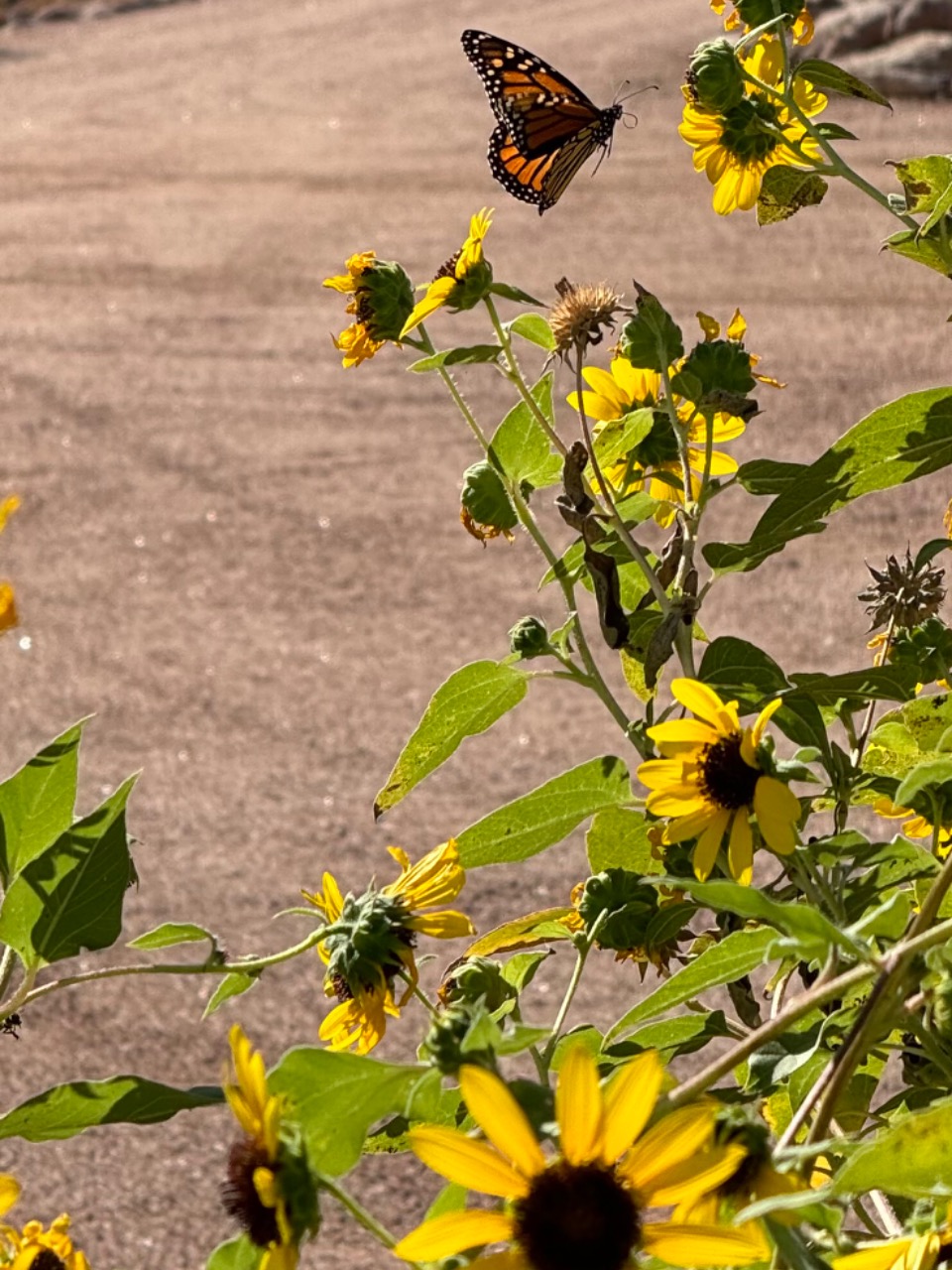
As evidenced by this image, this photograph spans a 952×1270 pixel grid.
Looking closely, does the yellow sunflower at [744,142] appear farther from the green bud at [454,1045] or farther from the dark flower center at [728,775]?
the green bud at [454,1045]

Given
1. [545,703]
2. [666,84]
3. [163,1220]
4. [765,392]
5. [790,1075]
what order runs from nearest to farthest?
[790,1075] → [163,1220] → [545,703] → [765,392] → [666,84]

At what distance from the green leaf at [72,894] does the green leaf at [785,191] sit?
43 cm

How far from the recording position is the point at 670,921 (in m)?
0.72

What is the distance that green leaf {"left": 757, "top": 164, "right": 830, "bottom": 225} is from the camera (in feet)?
2.76

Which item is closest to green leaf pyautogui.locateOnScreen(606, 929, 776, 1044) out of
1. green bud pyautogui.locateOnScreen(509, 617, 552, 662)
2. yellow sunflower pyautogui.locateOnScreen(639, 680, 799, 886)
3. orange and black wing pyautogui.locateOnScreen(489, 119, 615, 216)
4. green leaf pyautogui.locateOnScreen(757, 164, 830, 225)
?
yellow sunflower pyautogui.locateOnScreen(639, 680, 799, 886)

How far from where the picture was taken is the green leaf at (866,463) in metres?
0.74

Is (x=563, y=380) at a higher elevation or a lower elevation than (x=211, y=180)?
higher

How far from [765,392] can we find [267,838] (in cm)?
180

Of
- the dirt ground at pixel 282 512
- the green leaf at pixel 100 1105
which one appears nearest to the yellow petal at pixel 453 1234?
the green leaf at pixel 100 1105

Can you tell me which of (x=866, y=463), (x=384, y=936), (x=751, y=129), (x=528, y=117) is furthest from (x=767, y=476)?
(x=528, y=117)

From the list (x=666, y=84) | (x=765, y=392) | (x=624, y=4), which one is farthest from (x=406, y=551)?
(x=624, y=4)

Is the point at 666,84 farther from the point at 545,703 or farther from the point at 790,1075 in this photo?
the point at 790,1075

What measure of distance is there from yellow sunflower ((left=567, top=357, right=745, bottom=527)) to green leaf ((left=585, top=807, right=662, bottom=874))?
5.7 inches

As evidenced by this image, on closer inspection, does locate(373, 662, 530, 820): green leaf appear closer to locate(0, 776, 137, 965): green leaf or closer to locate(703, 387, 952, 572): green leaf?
locate(703, 387, 952, 572): green leaf
